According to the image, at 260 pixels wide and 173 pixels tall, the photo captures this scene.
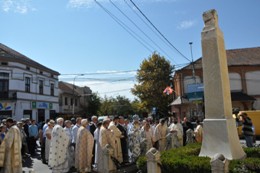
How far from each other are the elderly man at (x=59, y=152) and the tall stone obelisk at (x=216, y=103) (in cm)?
493

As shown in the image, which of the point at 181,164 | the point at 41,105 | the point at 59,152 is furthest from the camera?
the point at 41,105

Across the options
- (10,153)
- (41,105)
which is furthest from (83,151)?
(41,105)

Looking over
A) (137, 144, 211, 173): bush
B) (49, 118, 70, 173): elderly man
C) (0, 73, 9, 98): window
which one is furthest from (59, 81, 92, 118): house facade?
(137, 144, 211, 173): bush

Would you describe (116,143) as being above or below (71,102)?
below

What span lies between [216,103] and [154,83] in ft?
110

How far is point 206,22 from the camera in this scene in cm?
848

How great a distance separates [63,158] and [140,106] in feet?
109

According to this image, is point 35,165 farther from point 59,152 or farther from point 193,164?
point 193,164

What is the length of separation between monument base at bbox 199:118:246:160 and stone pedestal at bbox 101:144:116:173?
3.17 m

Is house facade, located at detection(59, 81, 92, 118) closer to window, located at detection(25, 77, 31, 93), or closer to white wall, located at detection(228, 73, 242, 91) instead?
window, located at detection(25, 77, 31, 93)

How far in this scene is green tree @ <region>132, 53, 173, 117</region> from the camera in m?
41.2

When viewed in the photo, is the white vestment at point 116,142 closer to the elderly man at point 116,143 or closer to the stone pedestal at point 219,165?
the elderly man at point 116,143

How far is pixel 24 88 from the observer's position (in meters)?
31.3

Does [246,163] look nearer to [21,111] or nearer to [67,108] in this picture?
[21,111]
